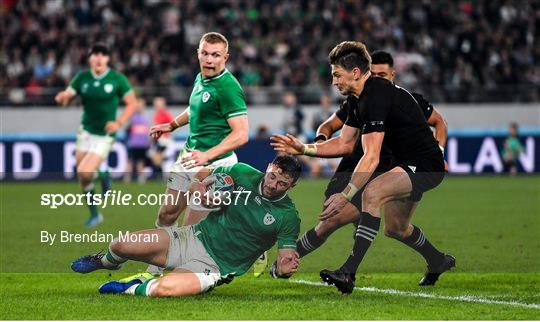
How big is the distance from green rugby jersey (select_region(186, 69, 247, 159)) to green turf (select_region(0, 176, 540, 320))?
4.40 ft

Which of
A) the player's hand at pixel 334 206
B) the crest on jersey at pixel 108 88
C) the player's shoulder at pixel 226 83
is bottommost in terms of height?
the crest on jersey at pixel 108 88


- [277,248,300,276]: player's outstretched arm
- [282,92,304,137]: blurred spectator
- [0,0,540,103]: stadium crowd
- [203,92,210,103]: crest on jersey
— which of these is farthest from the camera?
[0,0,540,103]: stadium crowd

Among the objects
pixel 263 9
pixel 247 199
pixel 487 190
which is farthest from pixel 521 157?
pixel 247 199

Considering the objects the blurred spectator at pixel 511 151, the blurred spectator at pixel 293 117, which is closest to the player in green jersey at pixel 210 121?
the blurred spectator at pixel 293 117

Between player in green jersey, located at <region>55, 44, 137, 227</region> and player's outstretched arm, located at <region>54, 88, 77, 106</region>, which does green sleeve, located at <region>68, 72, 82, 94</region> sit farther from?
player's outstretched arm, located at <region>54, 88, 77, 106</region>

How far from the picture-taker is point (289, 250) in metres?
8.71

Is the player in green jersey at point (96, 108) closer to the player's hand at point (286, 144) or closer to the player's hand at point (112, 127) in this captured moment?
the player's hand at point (112, 127)

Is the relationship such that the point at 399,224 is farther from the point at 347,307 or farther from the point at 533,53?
the point at 533,53

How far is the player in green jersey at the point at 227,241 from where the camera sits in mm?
8703

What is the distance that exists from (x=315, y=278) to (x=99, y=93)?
5.97 meters

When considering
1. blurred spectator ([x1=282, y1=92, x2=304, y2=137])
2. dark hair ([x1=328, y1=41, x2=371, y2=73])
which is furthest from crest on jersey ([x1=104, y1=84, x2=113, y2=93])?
blurred spectator ([x1=282, y1=92, x2=304, y2=137])

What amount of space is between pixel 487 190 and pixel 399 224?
12690 mm

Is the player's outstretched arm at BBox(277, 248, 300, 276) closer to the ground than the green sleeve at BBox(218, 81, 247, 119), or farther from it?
closer to the ground

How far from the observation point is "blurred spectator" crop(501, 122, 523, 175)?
25.4 meters
